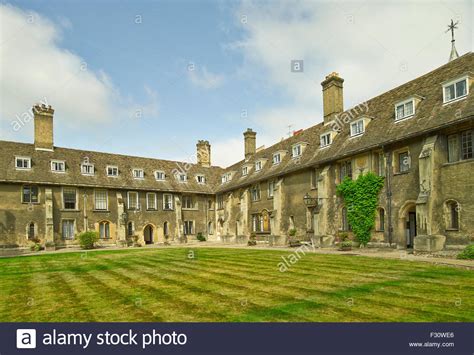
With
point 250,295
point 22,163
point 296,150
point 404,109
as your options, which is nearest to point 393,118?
point 404,109

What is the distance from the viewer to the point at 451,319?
632 cm

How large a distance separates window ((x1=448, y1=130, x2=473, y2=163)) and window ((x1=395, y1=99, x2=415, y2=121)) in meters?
3.41

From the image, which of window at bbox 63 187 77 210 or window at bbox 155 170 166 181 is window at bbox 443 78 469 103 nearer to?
window at bbox 155 170 166 181

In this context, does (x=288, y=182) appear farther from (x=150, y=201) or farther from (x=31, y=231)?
(x=31, y=231)

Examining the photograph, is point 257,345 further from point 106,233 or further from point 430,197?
point 106,233

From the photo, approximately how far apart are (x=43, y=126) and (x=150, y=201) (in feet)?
44.5

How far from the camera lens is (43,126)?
115 feet

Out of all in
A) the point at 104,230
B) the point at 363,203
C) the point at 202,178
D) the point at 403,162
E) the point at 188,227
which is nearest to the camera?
the point at 403,162

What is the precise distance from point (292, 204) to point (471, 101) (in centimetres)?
1606

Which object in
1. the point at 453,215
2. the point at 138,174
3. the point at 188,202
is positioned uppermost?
the point at 138,174

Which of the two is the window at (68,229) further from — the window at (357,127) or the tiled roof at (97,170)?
the window at (357,127)

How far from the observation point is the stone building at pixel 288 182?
58.3ft

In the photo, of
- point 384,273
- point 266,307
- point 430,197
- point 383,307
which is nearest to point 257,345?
point 266,307

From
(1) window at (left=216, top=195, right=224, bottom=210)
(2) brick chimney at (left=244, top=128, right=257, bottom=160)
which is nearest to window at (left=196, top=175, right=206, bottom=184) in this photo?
(1) window at (left=216, top=195, right=224, bottom=210)
